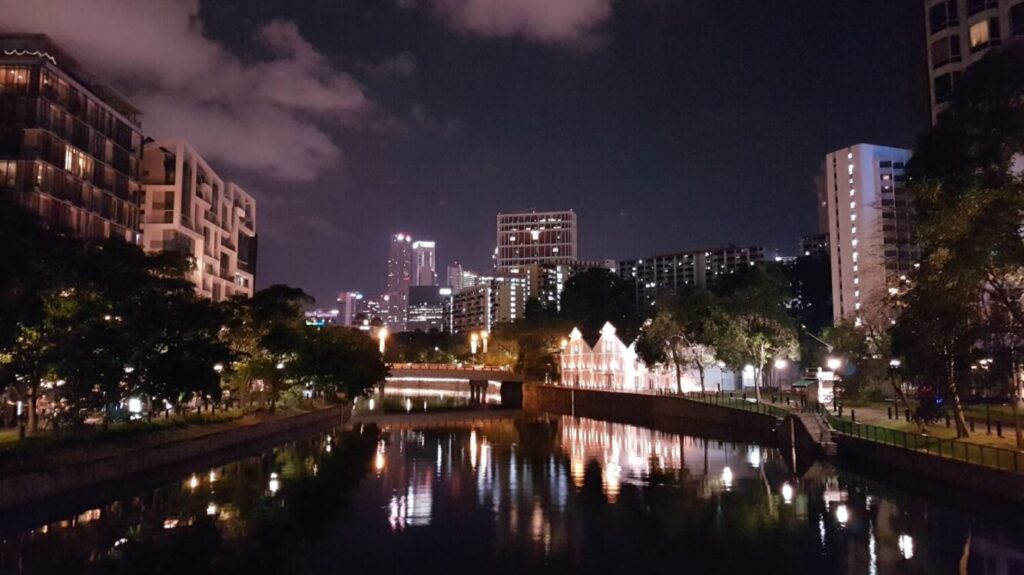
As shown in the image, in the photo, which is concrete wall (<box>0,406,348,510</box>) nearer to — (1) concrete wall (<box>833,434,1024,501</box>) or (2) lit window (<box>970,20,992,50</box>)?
(1) concrete wall (<box>833,434,1024,501</box>)

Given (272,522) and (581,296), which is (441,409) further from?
(272,522)

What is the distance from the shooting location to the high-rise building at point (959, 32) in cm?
6184

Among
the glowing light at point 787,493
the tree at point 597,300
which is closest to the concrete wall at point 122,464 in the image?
the glowing light at point 787,493

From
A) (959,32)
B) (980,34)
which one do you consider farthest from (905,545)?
(959,32)

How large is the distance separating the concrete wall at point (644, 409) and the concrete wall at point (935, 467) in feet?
36.3

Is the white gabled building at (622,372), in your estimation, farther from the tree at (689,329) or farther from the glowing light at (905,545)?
the glowing light at (905,545)

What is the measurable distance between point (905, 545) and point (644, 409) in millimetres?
52658

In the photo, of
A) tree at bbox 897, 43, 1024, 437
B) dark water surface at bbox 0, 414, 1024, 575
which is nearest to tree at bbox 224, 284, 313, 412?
dark water surface at bbox 0, 414, 1024, 575

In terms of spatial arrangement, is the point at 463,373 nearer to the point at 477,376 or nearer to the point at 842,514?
the point at 477,376

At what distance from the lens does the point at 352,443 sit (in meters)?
57.8

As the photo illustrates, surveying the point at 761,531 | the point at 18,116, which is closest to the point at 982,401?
the point at 761,531

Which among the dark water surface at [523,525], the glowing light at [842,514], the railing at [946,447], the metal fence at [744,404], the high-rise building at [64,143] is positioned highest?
the high-rise building at [64,143]

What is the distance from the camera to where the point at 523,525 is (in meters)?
28.1

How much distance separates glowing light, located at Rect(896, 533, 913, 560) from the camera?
923 inches
